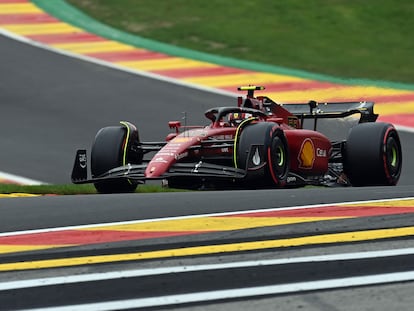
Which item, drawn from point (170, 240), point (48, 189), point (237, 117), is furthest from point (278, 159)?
point (170, 240)

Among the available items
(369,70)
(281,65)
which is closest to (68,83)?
(281,65)

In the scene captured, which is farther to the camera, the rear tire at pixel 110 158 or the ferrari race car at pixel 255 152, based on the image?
the rear tire at pixel 110 158

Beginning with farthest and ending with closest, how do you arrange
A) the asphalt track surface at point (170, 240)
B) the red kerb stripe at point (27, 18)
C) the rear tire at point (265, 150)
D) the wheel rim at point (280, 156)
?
the red kerb stripe at point (27, 18) → the wheel rim at point (280, 156) → the rear tire at point (265, 150) → the asphalt track surface at point (170, 240)

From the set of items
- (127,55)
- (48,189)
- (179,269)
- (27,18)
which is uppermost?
(27,18)

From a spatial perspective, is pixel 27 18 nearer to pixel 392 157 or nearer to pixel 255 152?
pixel 392 157

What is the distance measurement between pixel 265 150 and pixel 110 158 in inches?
70.8

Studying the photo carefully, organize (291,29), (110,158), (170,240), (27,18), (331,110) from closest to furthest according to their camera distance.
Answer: (170,240) → (110,158) → (331,110) → (291,29) → (27,18)

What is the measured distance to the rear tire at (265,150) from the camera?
9.23 m

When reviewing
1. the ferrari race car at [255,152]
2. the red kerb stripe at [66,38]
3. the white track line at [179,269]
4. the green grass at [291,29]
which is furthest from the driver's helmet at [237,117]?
the red kerb stripe at [66,38]

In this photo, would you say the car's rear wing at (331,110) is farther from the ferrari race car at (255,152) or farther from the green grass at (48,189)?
the green grass at (48,189)

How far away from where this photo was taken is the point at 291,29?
1889 cm

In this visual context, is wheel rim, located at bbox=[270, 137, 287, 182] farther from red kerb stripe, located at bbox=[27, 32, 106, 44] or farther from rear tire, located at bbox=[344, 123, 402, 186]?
red kerb stripe, located at bbox=[27, 32, 106, 44]

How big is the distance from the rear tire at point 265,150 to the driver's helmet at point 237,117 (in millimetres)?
719

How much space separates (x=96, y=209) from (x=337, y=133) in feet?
16.5
